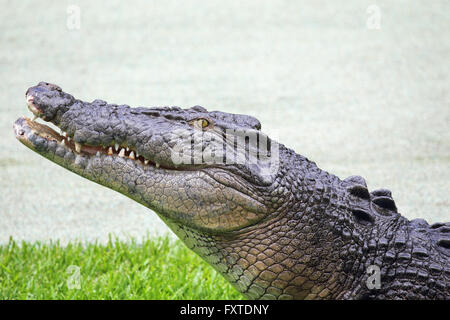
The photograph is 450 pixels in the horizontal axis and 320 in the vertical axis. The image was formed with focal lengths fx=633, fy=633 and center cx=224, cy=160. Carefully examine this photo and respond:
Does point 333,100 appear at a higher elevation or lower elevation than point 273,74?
lower

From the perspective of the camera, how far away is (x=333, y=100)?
7422 mm

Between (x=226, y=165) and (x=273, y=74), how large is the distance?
5.91m

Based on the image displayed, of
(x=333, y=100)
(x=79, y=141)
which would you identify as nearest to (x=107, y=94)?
(x=333, y=100)

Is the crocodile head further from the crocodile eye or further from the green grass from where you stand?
the green grass

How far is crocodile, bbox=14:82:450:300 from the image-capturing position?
2436 millimetres

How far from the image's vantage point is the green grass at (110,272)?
368 cm

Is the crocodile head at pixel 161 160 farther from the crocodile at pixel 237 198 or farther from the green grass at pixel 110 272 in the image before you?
the green grass at pixel 110 272

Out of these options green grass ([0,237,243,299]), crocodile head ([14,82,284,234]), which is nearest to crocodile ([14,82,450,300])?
crocodile head ([14,82,284,234])

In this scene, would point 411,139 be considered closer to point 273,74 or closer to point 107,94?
point 273,74

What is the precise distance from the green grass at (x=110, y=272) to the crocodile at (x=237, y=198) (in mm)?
1248

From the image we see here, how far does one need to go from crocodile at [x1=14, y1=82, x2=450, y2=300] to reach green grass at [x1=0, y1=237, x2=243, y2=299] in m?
1.25

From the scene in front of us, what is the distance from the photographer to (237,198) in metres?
2.42

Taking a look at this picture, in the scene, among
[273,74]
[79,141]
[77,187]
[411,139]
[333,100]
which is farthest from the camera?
[273,74]

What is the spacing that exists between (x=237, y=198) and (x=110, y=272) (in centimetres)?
177
